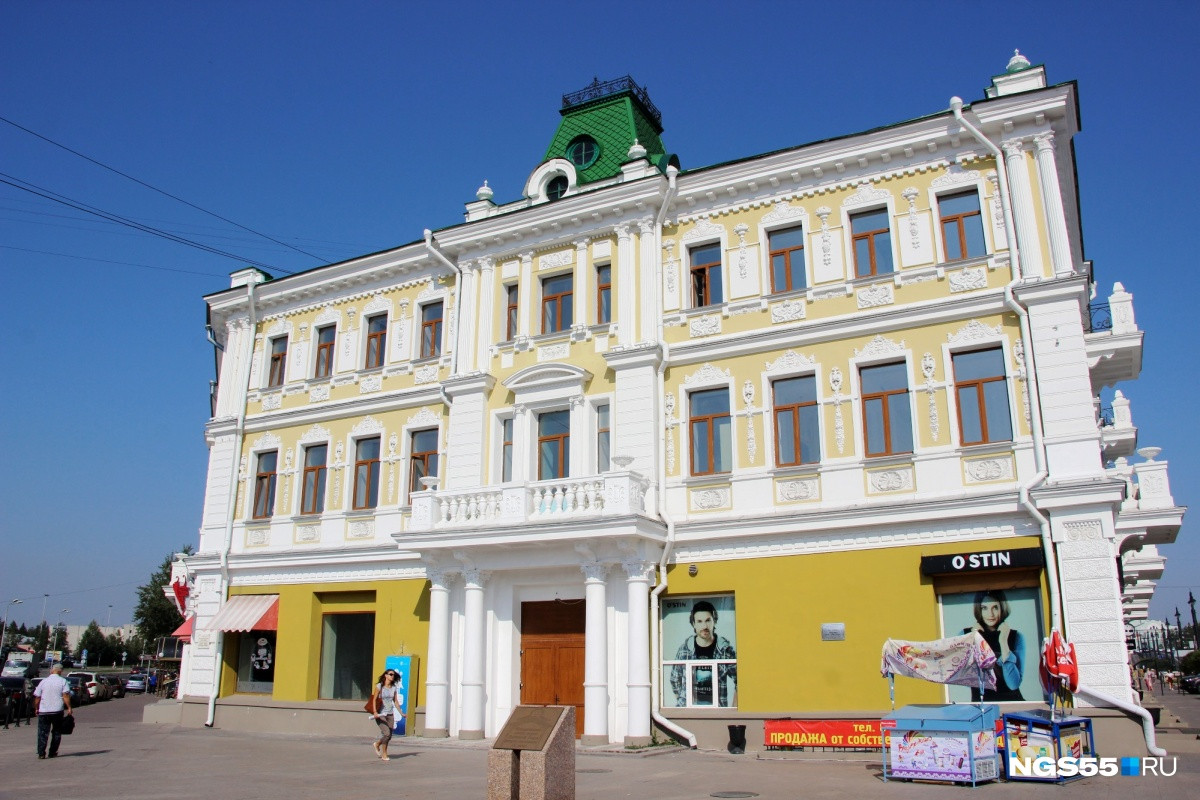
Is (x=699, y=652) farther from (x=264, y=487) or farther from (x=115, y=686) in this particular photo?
(x=115, y=686)

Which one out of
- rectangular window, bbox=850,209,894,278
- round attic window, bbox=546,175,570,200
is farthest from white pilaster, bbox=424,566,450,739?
rectangular window, bbox=850,209,894,278

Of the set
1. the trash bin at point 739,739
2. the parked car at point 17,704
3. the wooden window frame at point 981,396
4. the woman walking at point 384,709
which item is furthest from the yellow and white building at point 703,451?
the parked car at point 17,704

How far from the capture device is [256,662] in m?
25.0

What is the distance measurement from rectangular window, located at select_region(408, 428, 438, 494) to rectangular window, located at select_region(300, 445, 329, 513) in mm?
2990

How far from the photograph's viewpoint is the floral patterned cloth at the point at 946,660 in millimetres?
14344

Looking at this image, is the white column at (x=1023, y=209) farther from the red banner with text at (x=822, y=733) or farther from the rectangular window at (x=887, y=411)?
the red banner with text at (x=822, y=733)

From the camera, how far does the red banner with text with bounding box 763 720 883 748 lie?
637 inches

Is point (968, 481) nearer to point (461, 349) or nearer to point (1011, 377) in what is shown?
point (1011, 377)

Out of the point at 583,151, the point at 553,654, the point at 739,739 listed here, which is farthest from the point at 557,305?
the point at 739,739

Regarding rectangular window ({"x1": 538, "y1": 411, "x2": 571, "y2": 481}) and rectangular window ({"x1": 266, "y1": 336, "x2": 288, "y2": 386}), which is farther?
rectangular window ({"x1": 266, "y1": 336, "x2": 288, "y2": 386})

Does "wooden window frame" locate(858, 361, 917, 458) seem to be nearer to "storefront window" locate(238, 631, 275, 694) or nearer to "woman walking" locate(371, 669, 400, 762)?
"woman walking" locate(371, 669, 400, 762)

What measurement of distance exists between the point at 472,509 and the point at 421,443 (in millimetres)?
4004

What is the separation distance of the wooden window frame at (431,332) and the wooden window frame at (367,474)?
2666 mm

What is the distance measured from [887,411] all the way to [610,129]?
11.8m
